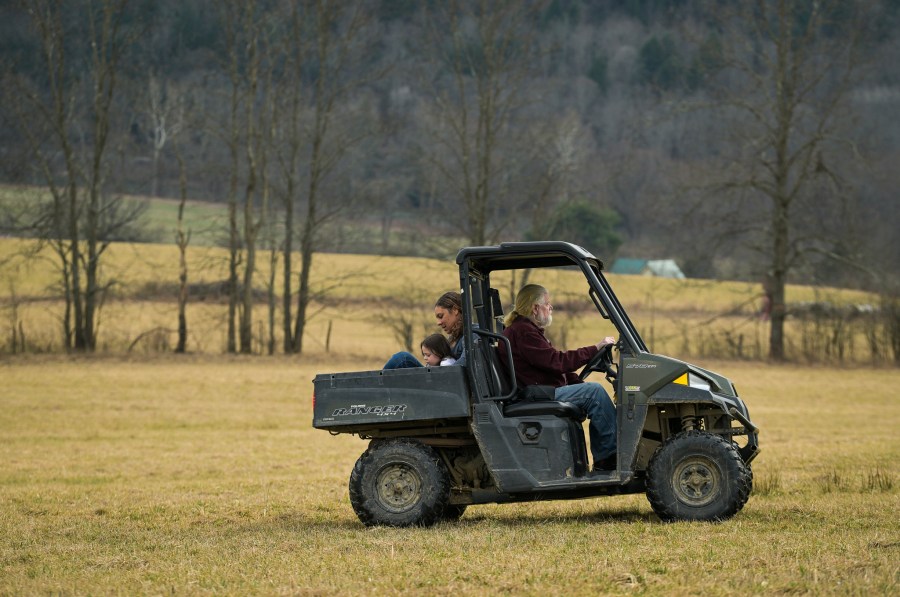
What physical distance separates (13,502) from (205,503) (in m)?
2.12

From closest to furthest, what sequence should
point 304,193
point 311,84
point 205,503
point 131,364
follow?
point 205,503, point 131,364, point 311,84, point 304,193

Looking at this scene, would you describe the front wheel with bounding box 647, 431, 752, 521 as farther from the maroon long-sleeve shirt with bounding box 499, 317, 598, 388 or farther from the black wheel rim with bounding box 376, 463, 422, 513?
the black wheel rim with bounding box 376, 463, 422, 513

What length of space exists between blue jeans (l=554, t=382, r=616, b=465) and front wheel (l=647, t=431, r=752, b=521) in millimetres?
458

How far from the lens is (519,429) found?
31.7 feet

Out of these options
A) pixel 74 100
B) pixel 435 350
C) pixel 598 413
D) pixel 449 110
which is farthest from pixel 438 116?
pixel 598 413

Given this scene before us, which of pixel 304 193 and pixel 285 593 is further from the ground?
pixel 304 193

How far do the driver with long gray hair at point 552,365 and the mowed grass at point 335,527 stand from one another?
72cm

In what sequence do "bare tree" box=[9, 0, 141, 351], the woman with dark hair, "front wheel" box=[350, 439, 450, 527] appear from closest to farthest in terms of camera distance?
"front wheel" box=[350, 439, 450, 527] < the woman with dark hair < "bare tree" box=[9, 0, 141, 351]

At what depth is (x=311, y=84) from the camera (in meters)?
43.8

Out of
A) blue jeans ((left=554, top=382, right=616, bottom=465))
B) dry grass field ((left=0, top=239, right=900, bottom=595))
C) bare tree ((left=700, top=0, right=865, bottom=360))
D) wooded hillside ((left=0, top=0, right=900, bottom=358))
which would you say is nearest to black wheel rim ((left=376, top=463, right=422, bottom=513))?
dry grass field ((left=0, top=239, right=900, bottom=595))

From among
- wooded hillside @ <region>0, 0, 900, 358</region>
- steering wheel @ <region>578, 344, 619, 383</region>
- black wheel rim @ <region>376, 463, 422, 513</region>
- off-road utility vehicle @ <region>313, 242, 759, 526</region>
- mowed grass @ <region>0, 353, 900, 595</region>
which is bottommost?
mowed grass @ <region>0, 353, 900, 595</region>

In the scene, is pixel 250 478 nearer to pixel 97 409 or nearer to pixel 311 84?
pixel 97 409

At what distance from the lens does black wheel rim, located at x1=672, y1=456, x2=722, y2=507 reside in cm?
938

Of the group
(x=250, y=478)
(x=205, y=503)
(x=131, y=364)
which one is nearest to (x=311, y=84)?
(x=131, y=364)
